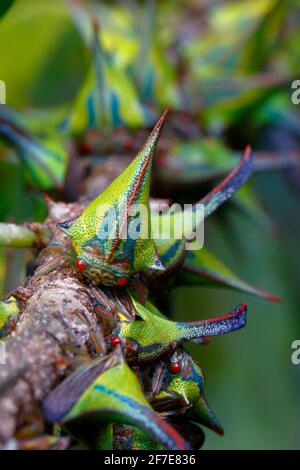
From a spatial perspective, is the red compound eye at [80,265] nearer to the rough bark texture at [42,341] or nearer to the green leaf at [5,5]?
the rough bark texture at [42,341]

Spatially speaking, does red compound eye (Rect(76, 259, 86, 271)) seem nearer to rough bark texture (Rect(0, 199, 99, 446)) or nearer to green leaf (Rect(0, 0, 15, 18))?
rough bark texture (Rect(0, 199, 99, 446))

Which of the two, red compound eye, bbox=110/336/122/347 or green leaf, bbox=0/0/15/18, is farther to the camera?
green leaf, bbox=0/0/15/18

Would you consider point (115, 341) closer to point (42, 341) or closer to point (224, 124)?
point (42, 341)

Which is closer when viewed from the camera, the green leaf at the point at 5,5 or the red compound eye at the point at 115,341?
the red compound eye at the point at 115,341

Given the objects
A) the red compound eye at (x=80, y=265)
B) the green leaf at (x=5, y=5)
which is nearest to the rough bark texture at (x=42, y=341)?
the red compound eye at (x=80, y=265)

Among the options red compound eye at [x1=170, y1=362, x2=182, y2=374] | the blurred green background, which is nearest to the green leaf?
the blurred green background

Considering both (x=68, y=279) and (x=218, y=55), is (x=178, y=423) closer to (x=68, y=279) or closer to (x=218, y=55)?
(x=68, y=279)

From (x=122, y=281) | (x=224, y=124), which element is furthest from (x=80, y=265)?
(x=224, y=124)

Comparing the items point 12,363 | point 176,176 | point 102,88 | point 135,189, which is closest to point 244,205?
point 176,176
